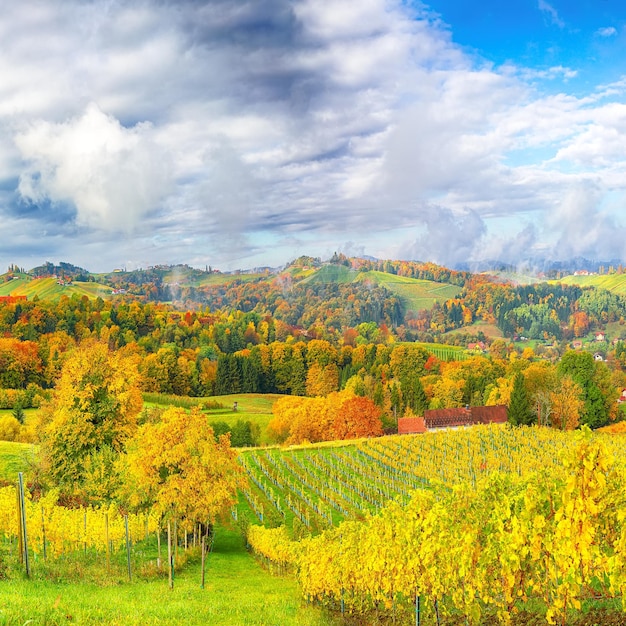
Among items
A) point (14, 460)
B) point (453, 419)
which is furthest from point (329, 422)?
point (14, 460)

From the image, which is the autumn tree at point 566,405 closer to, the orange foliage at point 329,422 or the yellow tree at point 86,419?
the orange foliage at point 329,422

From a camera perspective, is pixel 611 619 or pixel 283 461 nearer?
pixel 611 619

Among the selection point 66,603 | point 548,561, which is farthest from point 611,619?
point 66,603

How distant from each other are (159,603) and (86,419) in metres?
20.4

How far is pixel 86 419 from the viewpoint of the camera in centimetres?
3344

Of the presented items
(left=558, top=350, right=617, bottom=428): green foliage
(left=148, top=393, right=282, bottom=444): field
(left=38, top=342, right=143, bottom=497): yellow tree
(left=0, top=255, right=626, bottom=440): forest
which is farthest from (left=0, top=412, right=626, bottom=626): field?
(left=558, top=350, right=617, bottom=428): green foliage

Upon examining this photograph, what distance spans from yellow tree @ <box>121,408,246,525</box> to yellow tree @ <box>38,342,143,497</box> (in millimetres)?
11865

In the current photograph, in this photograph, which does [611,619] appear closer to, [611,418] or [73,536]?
[73,536]

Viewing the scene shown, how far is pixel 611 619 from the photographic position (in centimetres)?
1173

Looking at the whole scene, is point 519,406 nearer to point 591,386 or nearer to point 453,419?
point 453,419

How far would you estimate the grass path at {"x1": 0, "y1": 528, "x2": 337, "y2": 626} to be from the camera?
40.9 ft

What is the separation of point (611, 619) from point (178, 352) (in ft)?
435

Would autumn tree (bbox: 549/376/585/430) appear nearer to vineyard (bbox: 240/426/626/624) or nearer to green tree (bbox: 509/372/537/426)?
green tree (bbox: 509/372/537/426)

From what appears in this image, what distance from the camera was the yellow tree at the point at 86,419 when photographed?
3278 centimetres
